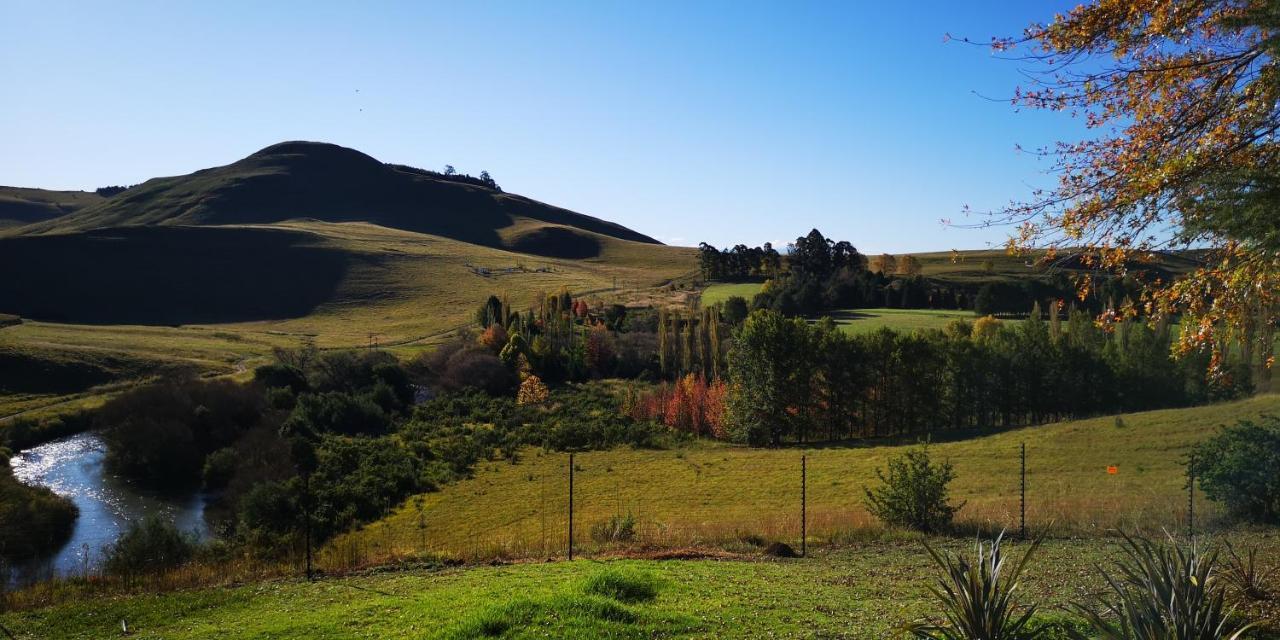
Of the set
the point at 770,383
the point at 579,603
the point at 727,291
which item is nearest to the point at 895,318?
the point at 727,291

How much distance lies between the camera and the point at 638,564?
1348 cm

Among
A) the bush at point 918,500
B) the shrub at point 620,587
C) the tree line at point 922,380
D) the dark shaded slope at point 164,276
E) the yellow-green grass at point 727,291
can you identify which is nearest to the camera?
the shrub at point 620,587

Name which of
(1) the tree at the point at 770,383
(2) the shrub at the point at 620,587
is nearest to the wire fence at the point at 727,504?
(1) the tree at the point at 770,383

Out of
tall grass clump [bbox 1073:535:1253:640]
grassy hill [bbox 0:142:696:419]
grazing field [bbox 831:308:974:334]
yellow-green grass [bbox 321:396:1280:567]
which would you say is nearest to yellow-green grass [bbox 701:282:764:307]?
grassy hill [bbox 0:142:696:419]

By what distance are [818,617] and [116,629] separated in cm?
1050

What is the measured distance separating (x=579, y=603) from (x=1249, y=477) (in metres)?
17.4

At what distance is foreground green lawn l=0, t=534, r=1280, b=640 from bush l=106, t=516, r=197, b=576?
903cm

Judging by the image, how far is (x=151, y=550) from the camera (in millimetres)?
22031

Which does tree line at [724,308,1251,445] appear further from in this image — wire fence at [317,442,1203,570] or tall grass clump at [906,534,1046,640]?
tall grass clump at [906,534,1046,640]

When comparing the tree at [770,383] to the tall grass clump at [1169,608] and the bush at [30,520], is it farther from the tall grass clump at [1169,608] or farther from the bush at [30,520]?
the tall grass clump at [1169,608]

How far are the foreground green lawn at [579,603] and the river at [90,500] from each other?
15.0 m

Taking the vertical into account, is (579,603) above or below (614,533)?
above

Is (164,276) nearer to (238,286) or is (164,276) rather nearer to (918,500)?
(238,286)

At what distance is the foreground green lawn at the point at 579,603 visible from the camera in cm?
854
